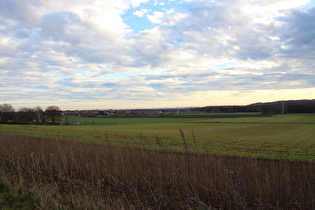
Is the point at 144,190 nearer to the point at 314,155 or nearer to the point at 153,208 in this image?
the point at 153,208

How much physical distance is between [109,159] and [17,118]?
90.9 m

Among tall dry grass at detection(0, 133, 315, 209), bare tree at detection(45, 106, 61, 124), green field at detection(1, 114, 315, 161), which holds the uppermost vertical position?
bare tree at detection(45, 106, 61, 124)

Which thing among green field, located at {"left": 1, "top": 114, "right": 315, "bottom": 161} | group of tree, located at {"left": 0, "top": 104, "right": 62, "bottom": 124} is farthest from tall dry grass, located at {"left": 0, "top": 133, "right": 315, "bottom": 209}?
group of tree, located at {"left": 0, "top": 104, "right": 62, "bottom": 124}

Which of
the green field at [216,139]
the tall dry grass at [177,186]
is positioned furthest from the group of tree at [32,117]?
the tall dry grass at [177,186]

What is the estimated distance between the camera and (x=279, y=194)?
672cm

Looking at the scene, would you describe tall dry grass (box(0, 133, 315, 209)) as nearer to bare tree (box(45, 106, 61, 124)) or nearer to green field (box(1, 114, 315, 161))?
green field (box(1, 114, 315, 161))

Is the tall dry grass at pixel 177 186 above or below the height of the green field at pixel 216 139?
above

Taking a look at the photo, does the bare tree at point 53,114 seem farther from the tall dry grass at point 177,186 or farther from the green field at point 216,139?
the tall dry grass at point 177,186

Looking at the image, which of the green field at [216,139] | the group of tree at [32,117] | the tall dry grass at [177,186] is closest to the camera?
the tall dry grass at [177,186]

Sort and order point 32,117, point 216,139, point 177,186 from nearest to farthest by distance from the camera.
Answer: point 177,186
point 216,139
point 32,117

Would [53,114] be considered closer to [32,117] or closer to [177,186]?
[32,117]

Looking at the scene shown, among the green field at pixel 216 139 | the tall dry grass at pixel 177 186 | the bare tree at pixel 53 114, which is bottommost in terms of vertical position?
the green field at pixel 216 139

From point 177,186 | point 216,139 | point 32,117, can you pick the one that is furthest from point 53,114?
point 177,186

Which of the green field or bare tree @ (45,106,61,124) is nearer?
the green field
